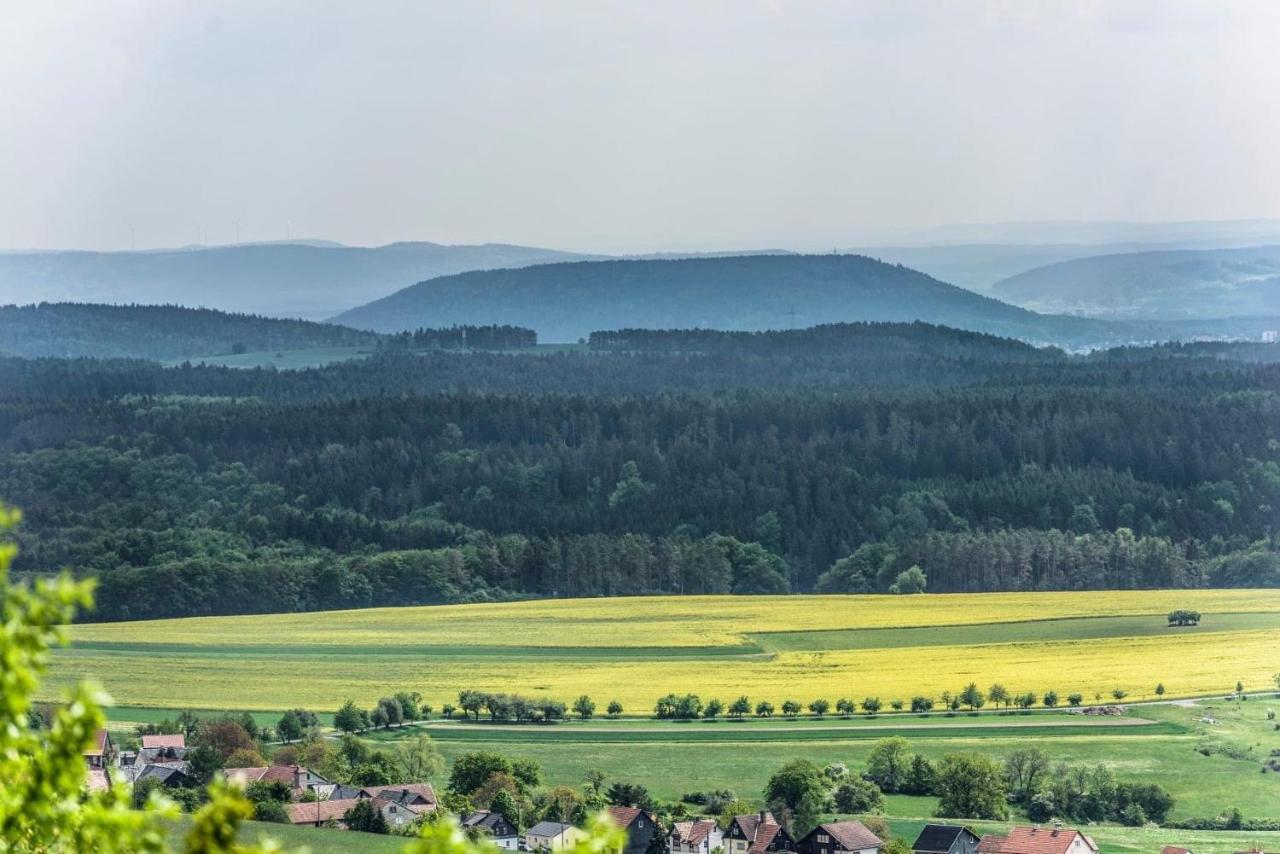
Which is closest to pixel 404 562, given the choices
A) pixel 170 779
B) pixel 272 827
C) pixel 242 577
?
pixel 242 577

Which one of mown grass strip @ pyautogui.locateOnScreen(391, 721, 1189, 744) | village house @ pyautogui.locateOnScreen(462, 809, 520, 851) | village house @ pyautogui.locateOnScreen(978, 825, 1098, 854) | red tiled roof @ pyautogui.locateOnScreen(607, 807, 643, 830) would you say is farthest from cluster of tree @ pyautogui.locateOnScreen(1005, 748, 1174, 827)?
village house @ pyautogui.locateOnScreen(462, 809, 520, 851)

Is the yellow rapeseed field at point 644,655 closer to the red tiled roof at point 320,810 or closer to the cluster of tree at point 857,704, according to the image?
the cluster of tree at point 857,704

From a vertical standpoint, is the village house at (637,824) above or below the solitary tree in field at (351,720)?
above

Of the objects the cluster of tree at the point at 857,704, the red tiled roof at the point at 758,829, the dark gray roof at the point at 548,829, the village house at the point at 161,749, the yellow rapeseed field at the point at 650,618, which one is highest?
the village house at the point at 161,749

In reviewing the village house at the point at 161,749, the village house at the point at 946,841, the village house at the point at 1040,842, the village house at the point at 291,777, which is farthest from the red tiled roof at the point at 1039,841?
the village house at the point at 161,749

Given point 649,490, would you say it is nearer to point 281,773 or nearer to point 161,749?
point 161,749

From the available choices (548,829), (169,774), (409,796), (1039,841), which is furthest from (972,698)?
(169,774)

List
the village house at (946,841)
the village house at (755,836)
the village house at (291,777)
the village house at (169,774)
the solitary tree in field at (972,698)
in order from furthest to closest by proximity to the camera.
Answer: the solitary tree in field at (972,698)
the village house at (169,774)
the village house at (291,777)
the village house at (755,836)
the village house at (946,841)
